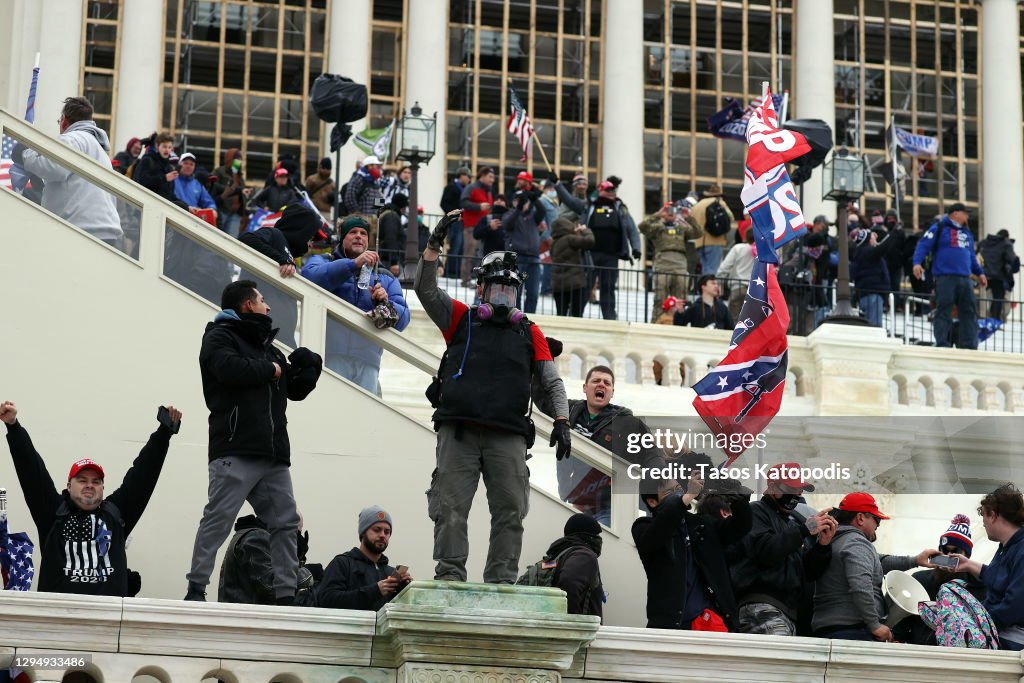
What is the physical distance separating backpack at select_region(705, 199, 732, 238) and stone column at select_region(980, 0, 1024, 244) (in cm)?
1154

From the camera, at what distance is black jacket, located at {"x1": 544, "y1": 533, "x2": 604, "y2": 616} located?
34.6ft

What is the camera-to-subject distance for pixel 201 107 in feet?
120

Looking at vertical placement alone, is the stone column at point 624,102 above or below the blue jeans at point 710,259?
above

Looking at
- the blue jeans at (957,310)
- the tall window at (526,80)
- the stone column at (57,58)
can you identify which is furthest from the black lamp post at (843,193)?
the tall window at (526,80)

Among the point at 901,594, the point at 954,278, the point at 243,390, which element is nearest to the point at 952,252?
the point at 954,278

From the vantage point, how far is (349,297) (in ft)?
45.8

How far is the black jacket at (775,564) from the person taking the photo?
439 inches

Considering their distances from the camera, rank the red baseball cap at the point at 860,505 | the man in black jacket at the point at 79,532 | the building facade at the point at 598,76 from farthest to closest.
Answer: the building facade at the point at 598,76 → the red baseball cap at the point at 860,505 → the man in black jacket at the point at 79,532

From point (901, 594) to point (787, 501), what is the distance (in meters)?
0.77

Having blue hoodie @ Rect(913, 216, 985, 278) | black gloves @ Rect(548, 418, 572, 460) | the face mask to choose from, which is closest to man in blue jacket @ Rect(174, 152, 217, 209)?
blue hoodie @ Rect(913, 216, 985, 278)

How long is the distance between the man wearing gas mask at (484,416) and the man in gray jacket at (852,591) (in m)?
2.09

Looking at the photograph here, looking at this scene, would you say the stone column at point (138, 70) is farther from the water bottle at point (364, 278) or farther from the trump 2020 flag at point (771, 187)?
the water bottle at point (364, 278)

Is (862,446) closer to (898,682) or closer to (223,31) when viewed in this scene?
(898,682)

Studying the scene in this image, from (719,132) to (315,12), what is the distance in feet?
39.3
